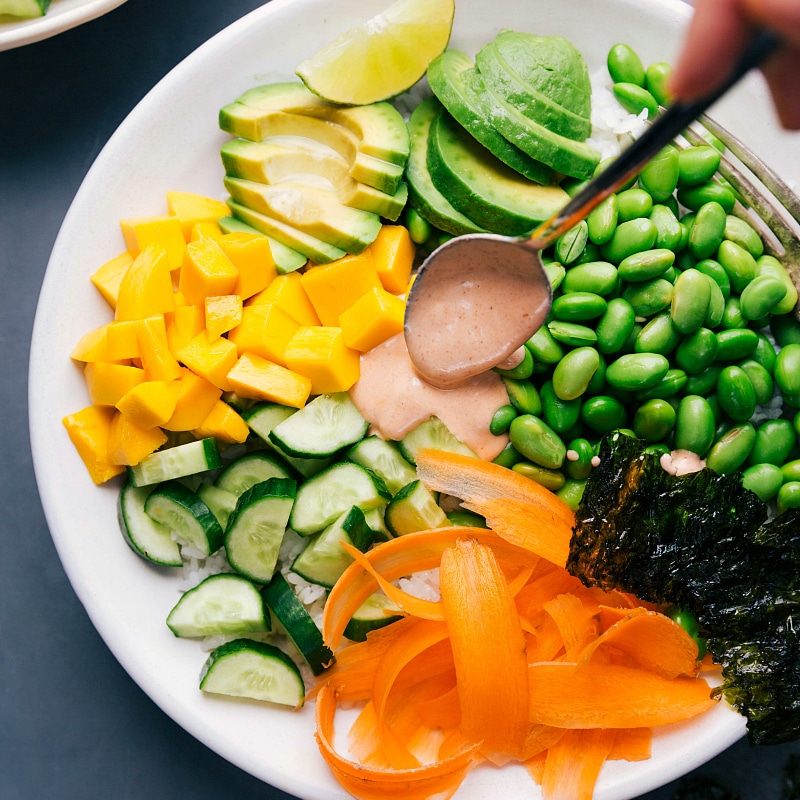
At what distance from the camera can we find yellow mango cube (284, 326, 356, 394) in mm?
2359

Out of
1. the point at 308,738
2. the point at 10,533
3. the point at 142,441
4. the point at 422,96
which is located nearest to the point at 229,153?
the point at 422,96

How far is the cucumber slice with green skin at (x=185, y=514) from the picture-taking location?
7.89 ft

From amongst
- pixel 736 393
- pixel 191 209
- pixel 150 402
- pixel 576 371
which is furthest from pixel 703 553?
pixel 191 209

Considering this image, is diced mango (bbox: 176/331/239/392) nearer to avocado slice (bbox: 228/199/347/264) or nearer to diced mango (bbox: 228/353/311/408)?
diced mango (bbox: 228/353/311/408)

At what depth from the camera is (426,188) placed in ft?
8.02

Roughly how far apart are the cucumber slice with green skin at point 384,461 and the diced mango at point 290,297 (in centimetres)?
45

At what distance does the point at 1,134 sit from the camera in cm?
291

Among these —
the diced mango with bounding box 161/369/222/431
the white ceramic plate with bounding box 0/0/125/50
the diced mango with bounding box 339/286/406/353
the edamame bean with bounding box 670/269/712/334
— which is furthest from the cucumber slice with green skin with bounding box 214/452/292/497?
the white ceramic plate with bounding box 0/0/125/50

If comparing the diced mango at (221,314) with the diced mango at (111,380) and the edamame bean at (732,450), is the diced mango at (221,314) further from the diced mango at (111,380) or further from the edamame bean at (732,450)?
the edamame bean at (732,450)

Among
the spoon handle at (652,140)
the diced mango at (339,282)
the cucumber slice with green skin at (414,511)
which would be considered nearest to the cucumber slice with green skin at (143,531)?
the cucumber slice with green skin at (414,511)

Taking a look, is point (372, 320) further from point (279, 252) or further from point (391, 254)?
point (279, 252)

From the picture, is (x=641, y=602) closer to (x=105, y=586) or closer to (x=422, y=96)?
(x=105, y=586)

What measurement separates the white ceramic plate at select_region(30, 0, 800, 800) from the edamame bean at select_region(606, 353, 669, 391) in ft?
3.14

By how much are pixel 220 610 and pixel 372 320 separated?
1024 millimetres
